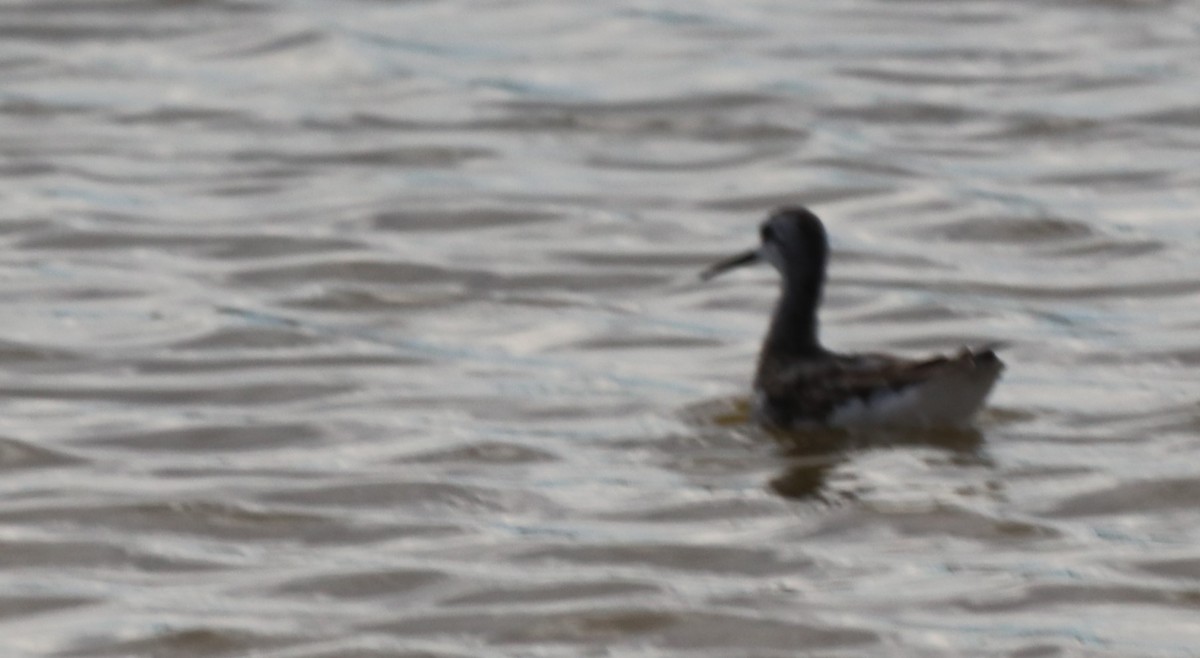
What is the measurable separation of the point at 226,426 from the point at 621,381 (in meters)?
1.71

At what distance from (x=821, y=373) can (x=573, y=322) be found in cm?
222

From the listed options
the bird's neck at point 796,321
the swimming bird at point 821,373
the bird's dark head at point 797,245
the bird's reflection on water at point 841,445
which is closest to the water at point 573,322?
the bird's reflection on water at point 841,445

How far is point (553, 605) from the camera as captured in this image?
9156 millimetres

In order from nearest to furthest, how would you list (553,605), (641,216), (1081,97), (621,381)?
(553,605), (621,381), (641,216), (1081,97)

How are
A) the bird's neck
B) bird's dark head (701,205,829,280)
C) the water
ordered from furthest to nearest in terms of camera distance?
bird's dark head (701,205,829,280)
the bird's neck
the water

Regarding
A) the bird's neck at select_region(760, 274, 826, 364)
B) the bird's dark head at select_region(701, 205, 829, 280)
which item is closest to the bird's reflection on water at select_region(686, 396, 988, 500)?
the bird's neck at select_region(760, 274, 826, 364)

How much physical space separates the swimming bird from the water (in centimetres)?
17

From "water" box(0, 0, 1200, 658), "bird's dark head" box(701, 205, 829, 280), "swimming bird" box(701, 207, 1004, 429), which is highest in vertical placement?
"bird's dark head" box(701, 205, 829, 280)

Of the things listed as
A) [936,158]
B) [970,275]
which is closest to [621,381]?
[970,275]

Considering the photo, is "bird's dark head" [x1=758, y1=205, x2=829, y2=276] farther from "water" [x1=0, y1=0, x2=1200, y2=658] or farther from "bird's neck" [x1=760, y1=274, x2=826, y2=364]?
"water" [x1=0, y1=0, x2=1200, y2=658]

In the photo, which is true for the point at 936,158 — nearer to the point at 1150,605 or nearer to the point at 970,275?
the point at 970,275

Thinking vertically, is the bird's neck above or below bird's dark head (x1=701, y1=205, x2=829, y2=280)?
below

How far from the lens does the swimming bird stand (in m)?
10.9

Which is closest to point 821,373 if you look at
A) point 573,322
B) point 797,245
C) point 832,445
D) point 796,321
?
point 832,445
